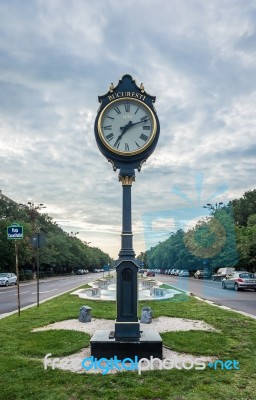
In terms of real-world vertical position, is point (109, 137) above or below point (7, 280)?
above

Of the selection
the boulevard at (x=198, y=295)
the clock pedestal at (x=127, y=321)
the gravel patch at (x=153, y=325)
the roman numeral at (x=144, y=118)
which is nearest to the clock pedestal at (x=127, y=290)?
the clock pedestal at (x=127, y=321)

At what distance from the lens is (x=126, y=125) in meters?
7.84

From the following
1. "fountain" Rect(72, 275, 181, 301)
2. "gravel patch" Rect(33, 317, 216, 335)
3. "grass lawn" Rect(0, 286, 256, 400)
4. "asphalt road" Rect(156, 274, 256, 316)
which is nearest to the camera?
"grass lawn" Rect(0, 286, 256, 400)

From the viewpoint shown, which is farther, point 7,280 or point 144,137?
point 7,280

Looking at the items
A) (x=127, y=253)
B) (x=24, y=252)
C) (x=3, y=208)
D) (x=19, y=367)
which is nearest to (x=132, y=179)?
(x=127, y=253)

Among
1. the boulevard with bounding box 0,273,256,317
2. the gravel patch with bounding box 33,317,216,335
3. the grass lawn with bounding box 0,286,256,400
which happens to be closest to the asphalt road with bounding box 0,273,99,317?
the boulevard with bounding box 0,273,256,317

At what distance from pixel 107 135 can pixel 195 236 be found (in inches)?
2274

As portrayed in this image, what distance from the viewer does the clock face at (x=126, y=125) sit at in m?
7.83

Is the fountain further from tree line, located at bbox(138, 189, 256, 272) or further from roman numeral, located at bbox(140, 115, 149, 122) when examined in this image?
tree line, located at bbox(138, 189, 256, 272)

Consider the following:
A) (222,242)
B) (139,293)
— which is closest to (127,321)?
(139,293)

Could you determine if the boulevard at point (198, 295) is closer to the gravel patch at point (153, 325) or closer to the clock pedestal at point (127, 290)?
the gravel patch at point (153, 325)

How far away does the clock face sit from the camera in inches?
308

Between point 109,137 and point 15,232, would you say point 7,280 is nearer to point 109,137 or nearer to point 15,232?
point 15,232

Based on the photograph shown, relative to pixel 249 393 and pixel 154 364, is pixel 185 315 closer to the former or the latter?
pixel 154 364
